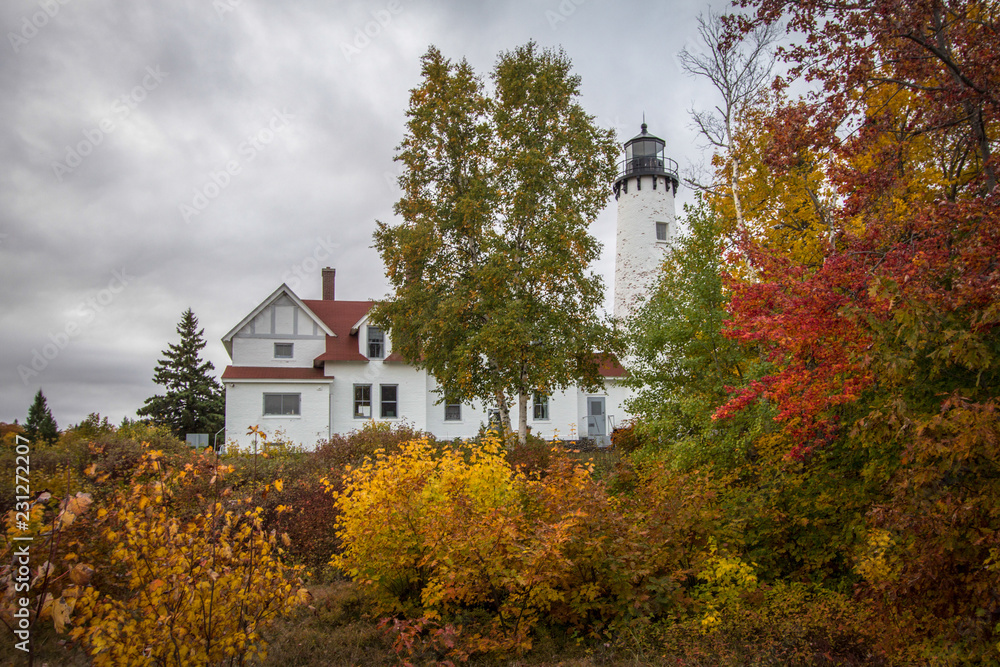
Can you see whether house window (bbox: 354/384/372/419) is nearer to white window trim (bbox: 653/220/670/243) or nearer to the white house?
the white house

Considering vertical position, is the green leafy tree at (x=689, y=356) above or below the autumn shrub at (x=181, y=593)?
above

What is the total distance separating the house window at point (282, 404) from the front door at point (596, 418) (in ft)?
42.0

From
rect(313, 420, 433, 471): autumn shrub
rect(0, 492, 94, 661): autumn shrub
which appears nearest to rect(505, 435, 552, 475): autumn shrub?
rect(313, 420, 433, 471): autumn shrub

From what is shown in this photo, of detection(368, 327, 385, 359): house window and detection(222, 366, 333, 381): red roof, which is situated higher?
detection(368, 327, 385, 359): house window

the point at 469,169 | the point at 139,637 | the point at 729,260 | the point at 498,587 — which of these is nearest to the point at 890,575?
the point at 498,587

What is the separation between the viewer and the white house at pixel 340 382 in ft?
78.9

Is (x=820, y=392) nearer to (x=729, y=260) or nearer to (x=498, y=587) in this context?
(x=729, y=260)

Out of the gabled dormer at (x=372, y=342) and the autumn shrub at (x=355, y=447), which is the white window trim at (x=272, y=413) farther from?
the autumn shrub at (x=355, y=447)

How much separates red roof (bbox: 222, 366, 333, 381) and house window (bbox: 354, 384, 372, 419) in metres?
1.34

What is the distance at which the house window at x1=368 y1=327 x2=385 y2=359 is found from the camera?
2569 centimetres

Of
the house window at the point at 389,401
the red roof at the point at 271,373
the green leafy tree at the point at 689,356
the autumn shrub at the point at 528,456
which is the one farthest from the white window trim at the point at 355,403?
the green leafy tree at the point at 689,356

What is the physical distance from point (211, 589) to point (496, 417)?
20874 mm

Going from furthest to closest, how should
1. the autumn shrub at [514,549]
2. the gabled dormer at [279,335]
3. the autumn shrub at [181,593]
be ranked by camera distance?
1. the gabled dormer at [279,335]
2. the autumn shrub at [514,549]
3. the autumn shrub at [181,593]

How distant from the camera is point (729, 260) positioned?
28.8ft
